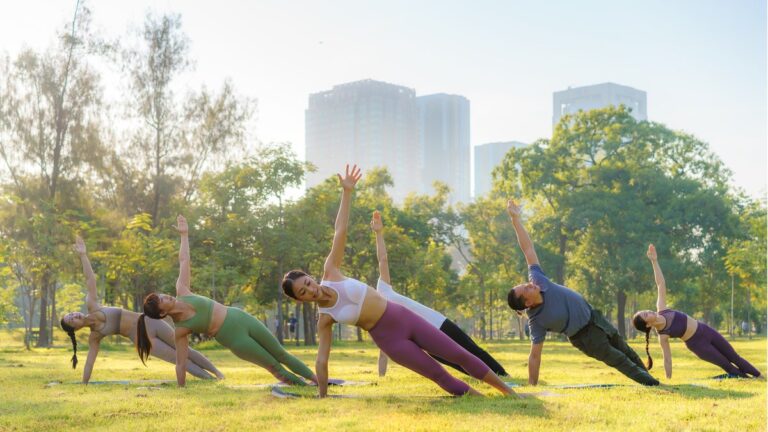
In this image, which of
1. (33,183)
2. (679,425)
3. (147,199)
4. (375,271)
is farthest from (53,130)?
(679,425)

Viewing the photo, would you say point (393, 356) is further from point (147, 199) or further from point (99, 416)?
point (147, 199)

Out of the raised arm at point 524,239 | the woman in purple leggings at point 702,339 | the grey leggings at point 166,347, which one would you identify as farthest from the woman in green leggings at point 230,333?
the woman in purple leggings at point 702,339

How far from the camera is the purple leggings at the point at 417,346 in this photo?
8.66m

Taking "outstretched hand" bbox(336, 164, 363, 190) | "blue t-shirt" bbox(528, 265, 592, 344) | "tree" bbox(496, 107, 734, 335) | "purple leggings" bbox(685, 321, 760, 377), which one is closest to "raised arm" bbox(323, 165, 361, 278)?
"outstretched hand" bbox(336, 164, 363, 190)

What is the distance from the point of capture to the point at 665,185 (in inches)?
1785

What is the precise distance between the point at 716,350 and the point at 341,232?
716 centimetres

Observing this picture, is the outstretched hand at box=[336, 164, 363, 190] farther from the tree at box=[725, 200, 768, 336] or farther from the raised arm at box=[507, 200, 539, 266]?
the tree at box=[725, 200, 768, 336]

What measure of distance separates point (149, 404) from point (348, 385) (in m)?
3.07

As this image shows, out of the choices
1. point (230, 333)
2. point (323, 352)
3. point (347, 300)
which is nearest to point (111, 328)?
point (230, 333)

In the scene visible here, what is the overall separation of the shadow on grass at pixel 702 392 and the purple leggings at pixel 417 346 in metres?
2.54

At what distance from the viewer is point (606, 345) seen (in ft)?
34.2

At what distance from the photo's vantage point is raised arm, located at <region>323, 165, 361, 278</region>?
897 cm

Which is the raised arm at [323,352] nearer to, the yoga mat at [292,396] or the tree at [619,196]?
the yoga mat at [292,396]

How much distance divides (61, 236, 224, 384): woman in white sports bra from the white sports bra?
527cm
